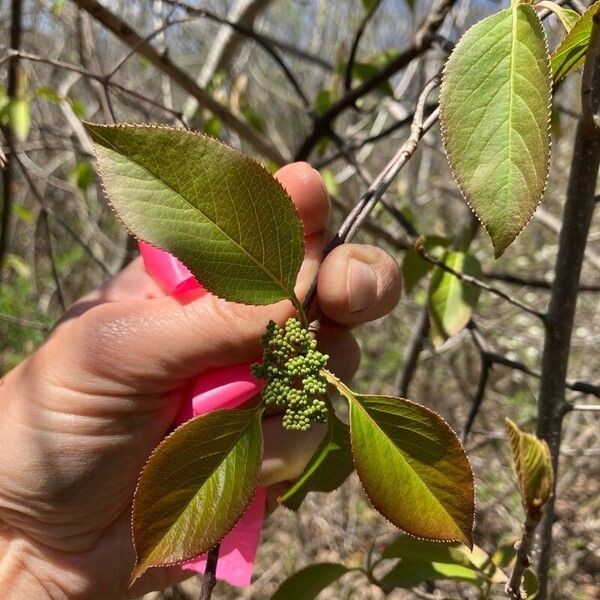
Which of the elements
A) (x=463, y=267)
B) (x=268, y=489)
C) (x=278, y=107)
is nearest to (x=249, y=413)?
(x=268, y=489)

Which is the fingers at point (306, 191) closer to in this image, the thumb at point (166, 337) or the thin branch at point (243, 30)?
the thumb at point (166, 337)

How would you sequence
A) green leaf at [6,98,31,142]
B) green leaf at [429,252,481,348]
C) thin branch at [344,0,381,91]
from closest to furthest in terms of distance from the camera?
green leaf at [429,252,481,348] < thin branch at [344,0,381,91] < green leaf at [6,98,31,142]

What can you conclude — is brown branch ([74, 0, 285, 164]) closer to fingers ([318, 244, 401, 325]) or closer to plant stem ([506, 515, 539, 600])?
fingers ([318, 244, 401, 325])

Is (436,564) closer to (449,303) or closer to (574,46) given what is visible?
(449,303)

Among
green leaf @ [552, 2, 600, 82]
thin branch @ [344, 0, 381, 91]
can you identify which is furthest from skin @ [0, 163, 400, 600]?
thin branch @ [344, 0, 381, 91]

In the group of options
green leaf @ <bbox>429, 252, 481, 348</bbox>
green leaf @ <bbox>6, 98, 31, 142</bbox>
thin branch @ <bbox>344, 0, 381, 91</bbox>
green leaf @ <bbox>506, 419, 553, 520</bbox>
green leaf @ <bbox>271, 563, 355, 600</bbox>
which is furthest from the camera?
green leaf @ <bbox>6, 98, 31, 142</bbox>

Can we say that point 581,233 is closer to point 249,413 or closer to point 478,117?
point 478,117

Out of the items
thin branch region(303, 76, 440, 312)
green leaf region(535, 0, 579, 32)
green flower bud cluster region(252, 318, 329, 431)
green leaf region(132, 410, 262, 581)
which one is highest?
green leaf region(535, 0, 579, 32)
